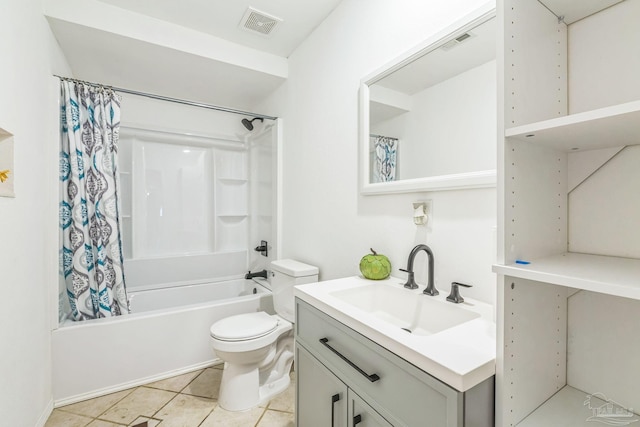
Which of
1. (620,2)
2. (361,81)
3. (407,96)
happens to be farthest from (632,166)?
(361,81)

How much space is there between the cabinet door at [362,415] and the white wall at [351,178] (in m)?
0.60

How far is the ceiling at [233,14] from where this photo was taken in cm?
191

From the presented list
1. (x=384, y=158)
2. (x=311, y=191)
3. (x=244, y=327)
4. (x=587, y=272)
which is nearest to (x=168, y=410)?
(x=244, y=327)

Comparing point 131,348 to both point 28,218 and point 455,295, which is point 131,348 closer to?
point 28,218

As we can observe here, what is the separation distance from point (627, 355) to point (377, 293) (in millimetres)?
847

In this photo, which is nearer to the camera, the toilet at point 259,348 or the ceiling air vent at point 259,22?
the toilet at point 259,348

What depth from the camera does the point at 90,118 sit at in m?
2.03

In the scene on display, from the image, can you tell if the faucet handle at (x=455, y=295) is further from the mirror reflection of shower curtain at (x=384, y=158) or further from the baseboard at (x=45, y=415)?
the baseboard at (x=45, y=415)

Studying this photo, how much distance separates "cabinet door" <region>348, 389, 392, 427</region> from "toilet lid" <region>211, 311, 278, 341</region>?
872 millimetres

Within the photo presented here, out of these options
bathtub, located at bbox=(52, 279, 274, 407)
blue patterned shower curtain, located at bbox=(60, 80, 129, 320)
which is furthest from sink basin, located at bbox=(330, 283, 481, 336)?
blue patterned shower curtain, located at bbox=(60, 80, 129, 320)

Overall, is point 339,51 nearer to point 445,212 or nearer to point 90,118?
point 445,212

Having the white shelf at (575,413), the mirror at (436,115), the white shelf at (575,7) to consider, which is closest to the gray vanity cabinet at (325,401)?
the white shelf at (575,413)

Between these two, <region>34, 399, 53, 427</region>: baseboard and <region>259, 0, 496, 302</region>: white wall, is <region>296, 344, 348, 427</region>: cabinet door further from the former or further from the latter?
<region>34, 399, 53, 427</region>: baseboard

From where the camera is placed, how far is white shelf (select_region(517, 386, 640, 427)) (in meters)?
0.72
